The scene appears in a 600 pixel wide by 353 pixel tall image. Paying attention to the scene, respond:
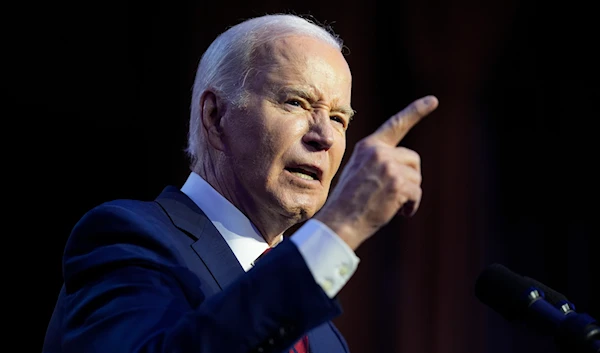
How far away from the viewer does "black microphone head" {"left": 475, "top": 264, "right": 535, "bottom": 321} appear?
41.9 inches

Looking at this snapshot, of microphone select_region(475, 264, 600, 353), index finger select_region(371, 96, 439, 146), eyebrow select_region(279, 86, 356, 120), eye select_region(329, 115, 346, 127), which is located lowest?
microphone select_region(475, 264, 600, 353)

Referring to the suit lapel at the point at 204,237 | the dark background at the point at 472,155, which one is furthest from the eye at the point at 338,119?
the dark background at the point at 472,155

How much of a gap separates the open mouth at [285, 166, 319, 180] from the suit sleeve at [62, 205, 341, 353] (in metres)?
0.37

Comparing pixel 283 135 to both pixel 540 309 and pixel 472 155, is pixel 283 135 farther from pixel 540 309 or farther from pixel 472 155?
pixel 472 155

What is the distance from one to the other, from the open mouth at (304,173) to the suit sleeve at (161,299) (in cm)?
37

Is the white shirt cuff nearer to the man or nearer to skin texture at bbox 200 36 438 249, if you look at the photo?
the man

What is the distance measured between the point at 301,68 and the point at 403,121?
0.68 metres

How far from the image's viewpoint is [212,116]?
5.78 ft

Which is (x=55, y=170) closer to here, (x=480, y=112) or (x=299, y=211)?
(x=299, y=211)

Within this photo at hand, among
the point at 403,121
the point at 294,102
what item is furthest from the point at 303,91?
the point at 403,121

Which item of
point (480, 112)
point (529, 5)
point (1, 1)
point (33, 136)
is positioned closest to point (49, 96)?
point (33, 136)

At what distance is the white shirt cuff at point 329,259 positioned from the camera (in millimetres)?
987

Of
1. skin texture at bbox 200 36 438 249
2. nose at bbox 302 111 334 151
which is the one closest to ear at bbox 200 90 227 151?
skin texture at bbox 200 36 438 249

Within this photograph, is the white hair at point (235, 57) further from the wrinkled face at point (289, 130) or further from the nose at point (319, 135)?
the nose at point (319, 135)
